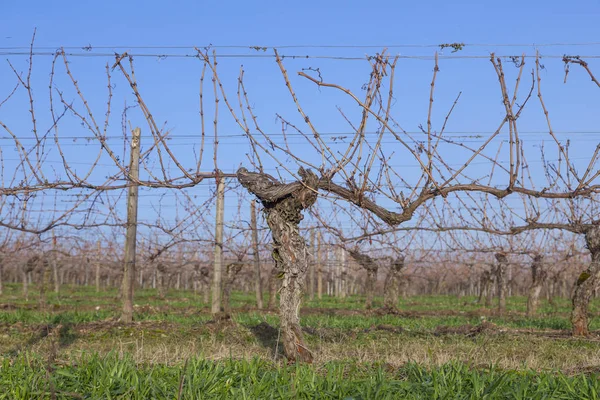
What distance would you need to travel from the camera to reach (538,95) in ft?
22.3

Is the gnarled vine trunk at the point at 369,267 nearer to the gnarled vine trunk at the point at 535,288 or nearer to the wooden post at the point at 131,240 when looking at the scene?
the gnarled vine trunk at the point at 535,288

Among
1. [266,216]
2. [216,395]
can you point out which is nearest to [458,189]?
[266,216]

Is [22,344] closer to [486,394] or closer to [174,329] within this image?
[174,329]

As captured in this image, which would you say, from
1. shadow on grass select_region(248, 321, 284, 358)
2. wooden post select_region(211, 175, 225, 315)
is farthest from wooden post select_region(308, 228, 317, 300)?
wooden post select_region(211, 175, 225, 315)


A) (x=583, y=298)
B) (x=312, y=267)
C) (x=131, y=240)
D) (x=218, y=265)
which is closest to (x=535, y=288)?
(x=583, y=298)

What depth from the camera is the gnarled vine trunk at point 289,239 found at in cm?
673

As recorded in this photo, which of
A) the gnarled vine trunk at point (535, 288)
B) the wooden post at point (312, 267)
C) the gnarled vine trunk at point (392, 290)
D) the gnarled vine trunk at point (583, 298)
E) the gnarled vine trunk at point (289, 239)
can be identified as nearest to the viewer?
the gnarled vine trunk at point (289, 239)

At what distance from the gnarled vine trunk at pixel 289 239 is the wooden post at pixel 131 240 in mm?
5766

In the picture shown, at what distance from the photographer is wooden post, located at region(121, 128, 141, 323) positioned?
1205 centimetres

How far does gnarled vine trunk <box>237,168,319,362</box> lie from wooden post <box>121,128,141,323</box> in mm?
5766

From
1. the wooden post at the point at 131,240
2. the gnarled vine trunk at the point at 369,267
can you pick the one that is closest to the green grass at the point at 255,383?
the wooden post at the point at 131,240

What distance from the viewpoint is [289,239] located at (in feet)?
22.6

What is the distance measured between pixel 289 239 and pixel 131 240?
6.28 metres

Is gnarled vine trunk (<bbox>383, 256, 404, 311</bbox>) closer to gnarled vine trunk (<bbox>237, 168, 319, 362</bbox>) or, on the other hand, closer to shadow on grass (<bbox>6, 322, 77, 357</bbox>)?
shadow on grass (<bbox>6, 322, 77, 357</bbox>)
